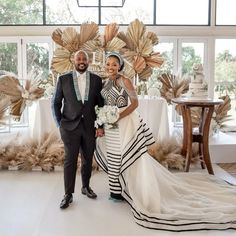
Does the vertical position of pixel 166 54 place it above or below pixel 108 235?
above

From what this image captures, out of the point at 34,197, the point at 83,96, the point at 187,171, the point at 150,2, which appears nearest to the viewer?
the point at 83,96

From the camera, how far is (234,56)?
743cm

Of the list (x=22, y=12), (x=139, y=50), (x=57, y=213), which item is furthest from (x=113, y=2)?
(x=57, y=213)

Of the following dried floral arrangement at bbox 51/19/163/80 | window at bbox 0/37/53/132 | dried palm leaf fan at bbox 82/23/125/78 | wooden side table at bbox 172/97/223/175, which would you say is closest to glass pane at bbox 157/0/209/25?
dried floral arrangement at bbox 51/19/163/80

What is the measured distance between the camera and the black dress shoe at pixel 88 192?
153 inches

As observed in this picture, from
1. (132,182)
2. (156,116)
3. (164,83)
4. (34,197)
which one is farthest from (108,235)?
(164,83)

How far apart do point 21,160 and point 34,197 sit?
109 centimetres

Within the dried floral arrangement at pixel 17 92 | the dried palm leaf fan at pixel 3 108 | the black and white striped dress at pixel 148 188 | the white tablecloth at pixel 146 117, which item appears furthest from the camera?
the dried floral arrangement at pixel 17 92

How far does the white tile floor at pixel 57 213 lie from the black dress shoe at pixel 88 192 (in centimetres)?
5

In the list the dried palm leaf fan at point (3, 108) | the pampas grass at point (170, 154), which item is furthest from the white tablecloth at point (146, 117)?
the dried palm leaf fan at point (3, 108)

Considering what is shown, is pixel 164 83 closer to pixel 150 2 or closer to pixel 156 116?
pixel 156 116

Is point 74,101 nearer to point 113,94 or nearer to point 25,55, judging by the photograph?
point 113,94

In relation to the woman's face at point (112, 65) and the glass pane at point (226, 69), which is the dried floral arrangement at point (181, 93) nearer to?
the glass pane at point (226, 69)

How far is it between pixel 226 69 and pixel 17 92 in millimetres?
3881
